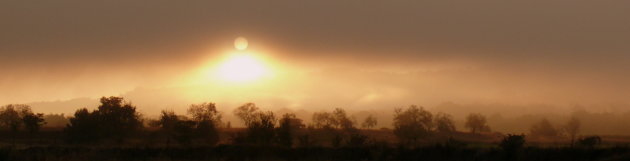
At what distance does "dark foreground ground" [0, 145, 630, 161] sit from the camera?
59.6 metres

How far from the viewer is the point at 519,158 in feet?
199

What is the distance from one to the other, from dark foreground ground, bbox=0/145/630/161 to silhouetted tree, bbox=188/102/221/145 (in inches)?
1206

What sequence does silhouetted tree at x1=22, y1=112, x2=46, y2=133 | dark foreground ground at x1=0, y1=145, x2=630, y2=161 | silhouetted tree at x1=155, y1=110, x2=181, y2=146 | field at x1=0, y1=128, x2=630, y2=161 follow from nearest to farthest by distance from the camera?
1. dark foreground ground at x1=0, y1=145, x2=630, y2=161
2. field at x1=0, y1=128, x2=630, y2=161
3. silhouetted tree at x1=155, y1=110, x2=181, y2=146
4. silhouetted tree at x1=22, y1=112, x2=46, y2=133

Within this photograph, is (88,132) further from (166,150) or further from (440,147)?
(440,147)

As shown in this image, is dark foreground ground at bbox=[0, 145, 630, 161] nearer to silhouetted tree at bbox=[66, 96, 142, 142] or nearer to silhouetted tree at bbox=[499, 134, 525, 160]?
silhouetted tree at bbox=[499, 134, 525, 160]

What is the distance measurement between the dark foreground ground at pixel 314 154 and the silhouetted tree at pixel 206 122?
30637 millimetres

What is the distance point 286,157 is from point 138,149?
1987 centimetres

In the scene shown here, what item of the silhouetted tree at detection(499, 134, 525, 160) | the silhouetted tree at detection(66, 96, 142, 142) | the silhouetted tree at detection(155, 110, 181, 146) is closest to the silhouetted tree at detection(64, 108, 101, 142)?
the silhouetted tree at detection(66, 96, 142, 142)

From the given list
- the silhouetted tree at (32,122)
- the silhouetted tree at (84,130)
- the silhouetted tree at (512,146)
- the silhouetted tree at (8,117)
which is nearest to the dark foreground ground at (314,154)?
the silhouetted tree at (512,146)

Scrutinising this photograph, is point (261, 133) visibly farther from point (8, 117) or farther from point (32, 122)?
point (8, 117)

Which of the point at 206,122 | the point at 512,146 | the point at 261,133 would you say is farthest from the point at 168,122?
the point at 512,146

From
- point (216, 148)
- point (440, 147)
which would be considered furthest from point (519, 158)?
point (216, 148)

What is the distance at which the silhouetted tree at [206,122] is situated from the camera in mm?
121500

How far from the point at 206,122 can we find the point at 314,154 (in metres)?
55.6
